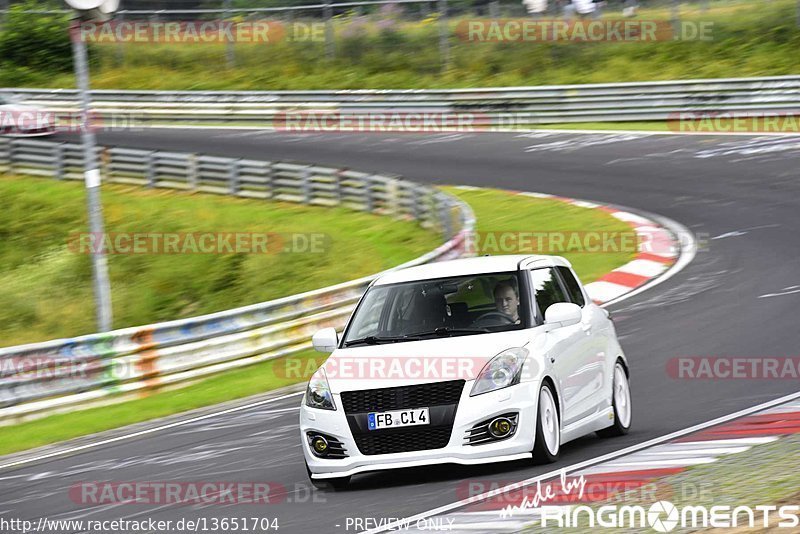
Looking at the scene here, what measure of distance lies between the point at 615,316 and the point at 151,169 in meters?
17.1

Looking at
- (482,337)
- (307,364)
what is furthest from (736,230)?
(482,337)

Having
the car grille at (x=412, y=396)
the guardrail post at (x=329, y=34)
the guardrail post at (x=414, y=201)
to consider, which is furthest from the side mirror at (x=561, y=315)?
the guardrail post at (x=329, y=34)

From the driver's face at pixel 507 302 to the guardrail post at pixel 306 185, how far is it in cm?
1714

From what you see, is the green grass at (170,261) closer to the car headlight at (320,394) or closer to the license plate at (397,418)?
the car headlight at (320,394)

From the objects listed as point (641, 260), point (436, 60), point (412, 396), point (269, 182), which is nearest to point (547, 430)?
point (412, 396)

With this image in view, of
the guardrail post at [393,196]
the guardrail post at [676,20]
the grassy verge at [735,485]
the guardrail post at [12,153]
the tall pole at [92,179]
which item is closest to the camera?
the grassy verge at [735,485]

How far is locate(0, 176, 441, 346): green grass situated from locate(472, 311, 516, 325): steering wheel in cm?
1099

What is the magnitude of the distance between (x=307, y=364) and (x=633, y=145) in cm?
1396

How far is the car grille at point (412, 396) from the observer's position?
772cm

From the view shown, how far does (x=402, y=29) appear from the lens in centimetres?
3603

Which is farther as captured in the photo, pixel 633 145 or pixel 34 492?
pixel 633 145

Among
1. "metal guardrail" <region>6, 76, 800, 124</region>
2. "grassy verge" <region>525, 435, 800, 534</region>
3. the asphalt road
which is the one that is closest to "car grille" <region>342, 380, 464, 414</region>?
the asphalt road

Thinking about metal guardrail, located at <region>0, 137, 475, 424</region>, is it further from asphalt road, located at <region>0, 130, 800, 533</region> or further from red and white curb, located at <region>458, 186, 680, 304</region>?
asphalt road, located at <region>0, 130, 800, 533</region>

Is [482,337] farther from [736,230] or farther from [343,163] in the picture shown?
[343,163]
